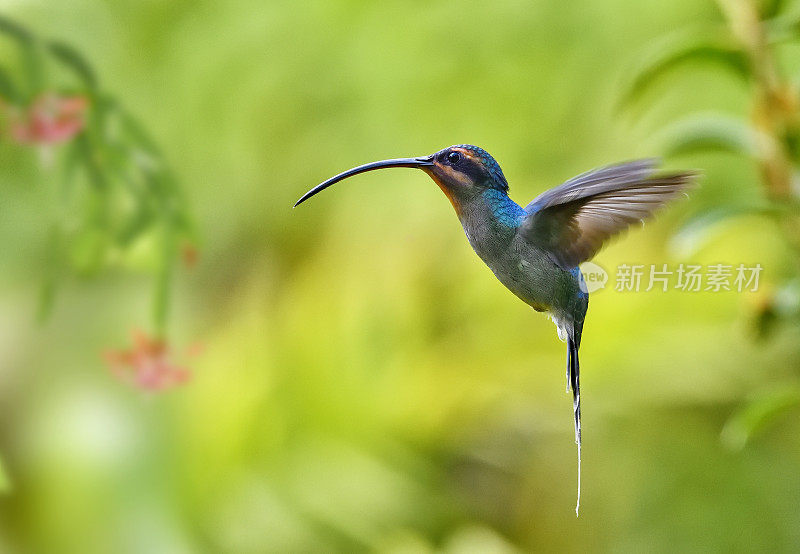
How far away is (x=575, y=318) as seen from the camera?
311 mm

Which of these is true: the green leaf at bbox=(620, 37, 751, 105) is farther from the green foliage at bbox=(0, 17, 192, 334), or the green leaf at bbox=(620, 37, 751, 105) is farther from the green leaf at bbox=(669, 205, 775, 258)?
the green foliage at bbox=(0, 17, 192, 334)

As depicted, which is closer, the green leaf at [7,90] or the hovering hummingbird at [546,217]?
the hovering hummingbird at [546,217]

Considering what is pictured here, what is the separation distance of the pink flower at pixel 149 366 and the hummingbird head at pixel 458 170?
664 millimetres

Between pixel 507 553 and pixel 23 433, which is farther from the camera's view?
pixel 23 433

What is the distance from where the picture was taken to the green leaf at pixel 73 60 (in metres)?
0.62

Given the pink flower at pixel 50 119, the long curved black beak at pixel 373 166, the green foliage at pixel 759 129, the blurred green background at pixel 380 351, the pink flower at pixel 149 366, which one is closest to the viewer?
the long curved black beak at pixel 373 166

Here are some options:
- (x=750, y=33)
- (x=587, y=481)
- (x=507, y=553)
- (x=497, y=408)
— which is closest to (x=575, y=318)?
(x=750, y=33)

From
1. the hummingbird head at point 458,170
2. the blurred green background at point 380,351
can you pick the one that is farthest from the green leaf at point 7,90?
the blurred green background at point 380,351

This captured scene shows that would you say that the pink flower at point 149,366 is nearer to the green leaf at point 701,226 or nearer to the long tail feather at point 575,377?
the green leaf at point 701,226

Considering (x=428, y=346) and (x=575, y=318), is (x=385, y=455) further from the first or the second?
(x=575, y=318)

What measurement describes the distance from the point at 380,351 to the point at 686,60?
1037 millimetres

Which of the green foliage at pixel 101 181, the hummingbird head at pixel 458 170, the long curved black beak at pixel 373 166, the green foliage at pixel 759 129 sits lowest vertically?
the long curved black beak at pixel 373 166

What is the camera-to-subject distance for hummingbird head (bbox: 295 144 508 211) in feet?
0.81

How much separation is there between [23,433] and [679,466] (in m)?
1.18
